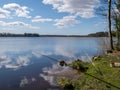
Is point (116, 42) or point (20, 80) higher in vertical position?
point (116, 42)

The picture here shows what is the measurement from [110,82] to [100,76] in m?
1.56

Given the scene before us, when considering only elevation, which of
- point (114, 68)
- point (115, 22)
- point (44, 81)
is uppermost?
point (115, 22)

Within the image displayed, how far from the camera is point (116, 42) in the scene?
80.5 ft

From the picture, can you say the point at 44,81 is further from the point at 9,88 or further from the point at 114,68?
the point at 114,68

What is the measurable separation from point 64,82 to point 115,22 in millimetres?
12555

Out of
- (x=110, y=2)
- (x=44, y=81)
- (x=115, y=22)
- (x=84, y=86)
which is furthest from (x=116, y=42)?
(x=84, y=86)

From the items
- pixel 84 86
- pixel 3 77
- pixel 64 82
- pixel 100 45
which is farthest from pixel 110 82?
pixel 100 45

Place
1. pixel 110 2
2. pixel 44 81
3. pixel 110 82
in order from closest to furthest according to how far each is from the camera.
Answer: pixel 110 82, pixel 44 81, pixel 110 2

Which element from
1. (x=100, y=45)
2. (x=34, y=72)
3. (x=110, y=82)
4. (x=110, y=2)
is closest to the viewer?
(x=110, y=82)

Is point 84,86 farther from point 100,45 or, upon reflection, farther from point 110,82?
point 100,45

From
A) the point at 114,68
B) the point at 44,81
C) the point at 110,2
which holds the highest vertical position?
the point at 110,2

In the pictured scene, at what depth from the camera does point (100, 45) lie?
88.3 feet

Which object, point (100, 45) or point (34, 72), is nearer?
point (34, 72)

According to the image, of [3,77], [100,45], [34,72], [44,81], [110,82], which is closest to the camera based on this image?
[110,82]
